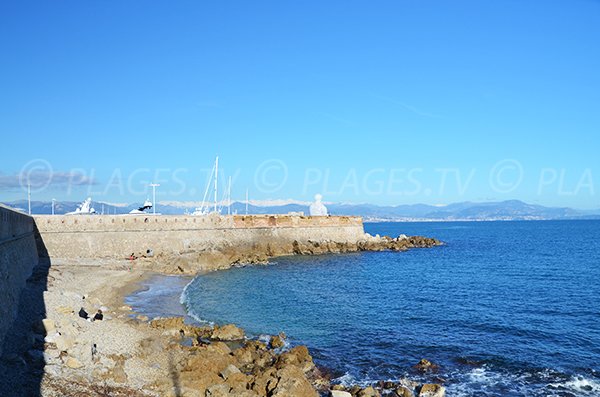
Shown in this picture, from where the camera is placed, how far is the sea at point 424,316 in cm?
1784

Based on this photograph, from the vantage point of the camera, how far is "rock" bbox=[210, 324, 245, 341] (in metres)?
21.3

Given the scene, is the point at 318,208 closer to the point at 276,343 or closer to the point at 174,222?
the point at 174,222

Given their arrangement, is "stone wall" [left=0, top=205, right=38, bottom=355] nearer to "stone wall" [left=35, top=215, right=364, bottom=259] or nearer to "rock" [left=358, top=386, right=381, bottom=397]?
"rock" [left=358, top=386, right=381, bottom=397]

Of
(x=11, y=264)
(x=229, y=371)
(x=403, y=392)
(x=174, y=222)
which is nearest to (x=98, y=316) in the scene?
(x=11, y=264)

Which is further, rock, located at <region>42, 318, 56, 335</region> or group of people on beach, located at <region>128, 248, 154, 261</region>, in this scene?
group of people on beach, located at <region>128, 248, 154, 261</region>

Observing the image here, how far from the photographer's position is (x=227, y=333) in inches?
846

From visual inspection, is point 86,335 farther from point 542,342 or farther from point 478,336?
point 542,342

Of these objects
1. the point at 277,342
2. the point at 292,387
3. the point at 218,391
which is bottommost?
the point at 277,342

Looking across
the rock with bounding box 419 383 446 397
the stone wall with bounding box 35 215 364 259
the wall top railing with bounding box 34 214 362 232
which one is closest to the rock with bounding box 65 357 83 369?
the rock with bounding box 419 383 446 397

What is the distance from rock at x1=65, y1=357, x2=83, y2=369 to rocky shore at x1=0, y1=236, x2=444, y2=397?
0.02m

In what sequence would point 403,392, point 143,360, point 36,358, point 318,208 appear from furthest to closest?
point 318,208, point 143,360, point 403,392, point 36,358

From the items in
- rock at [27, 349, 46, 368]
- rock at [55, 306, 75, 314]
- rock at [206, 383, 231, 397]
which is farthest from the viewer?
rock at [55, 306, 75, 314]

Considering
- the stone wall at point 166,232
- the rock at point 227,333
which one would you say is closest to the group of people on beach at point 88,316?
the rock at point 227,333

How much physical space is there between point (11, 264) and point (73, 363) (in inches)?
402
